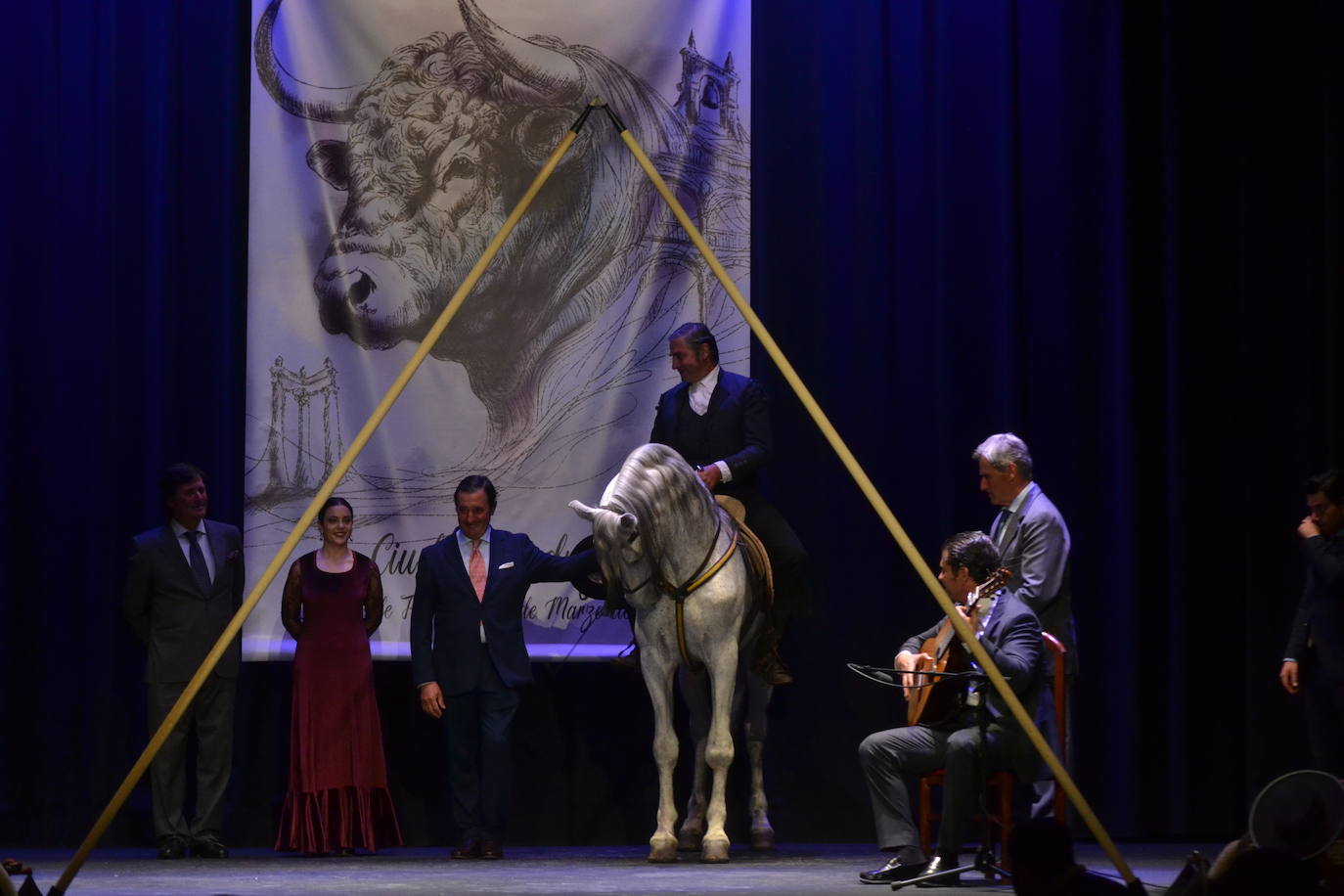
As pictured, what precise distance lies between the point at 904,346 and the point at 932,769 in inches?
106

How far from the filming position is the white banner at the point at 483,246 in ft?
24.8

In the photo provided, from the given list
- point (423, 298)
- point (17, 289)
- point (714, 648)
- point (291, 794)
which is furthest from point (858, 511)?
point (17, 289)

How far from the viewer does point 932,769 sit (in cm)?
571

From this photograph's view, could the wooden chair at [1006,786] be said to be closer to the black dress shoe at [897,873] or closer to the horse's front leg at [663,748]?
the black dress shoe at [897,873]

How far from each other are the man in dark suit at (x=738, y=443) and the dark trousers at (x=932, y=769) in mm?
1077

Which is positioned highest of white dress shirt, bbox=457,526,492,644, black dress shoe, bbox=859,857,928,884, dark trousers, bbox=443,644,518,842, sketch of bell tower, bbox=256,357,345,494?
sketch of bell tower, bbox=256,357,345,494

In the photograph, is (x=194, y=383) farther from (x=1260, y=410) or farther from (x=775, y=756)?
(x=1260, y=410)

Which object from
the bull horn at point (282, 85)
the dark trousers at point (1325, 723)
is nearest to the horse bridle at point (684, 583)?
the dark trousers at point (1325, 723)

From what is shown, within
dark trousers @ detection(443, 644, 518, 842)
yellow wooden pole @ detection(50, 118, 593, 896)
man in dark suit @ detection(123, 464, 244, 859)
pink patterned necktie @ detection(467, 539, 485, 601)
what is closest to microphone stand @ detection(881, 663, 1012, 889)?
yellow wooden pole @ detection(50, 118, 593, 896)

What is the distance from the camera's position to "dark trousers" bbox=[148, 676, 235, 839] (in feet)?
22.3

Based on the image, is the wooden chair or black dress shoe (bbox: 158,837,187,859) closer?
the wooden chair

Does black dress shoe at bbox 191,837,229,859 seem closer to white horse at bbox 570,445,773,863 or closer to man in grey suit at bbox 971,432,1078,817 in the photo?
white horse at bbox 570,445,773,863

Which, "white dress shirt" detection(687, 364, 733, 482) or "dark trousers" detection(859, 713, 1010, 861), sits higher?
"white dress shirt" detection(687, 364, 733, 482)

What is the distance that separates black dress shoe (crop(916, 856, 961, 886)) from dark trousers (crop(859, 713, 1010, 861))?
0.9 inches
